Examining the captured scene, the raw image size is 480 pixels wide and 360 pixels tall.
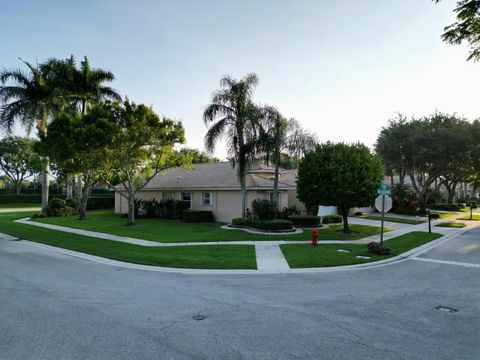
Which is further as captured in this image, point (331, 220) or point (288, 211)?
point (331, 220)

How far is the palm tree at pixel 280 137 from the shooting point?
2177cm

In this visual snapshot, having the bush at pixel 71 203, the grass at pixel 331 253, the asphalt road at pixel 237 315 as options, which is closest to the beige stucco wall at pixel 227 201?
the grass at pixel 331 253

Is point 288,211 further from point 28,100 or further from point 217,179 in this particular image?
point 28,100

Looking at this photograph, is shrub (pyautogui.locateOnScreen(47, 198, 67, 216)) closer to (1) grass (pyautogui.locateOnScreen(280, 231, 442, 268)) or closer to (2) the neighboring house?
(2) the neighboring house

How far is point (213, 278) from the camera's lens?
981 centimetres

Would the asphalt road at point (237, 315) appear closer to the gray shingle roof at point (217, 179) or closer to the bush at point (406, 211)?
the gray shingle roof at point (217, 179)

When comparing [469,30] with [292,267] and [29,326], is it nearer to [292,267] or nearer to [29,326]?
[292,267]

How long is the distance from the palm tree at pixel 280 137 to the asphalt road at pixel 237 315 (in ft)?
40.2

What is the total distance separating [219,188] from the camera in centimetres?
2623

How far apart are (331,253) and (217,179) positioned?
16.0 meters

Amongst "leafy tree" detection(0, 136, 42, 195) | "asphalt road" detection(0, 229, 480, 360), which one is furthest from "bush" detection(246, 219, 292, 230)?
"leafy tree" detection(0, 136, 42, 195)

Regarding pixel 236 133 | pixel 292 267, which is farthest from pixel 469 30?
pixel 236 133

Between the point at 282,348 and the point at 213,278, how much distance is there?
4843mm

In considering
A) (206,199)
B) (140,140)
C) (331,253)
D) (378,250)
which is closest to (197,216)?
(206,199)
